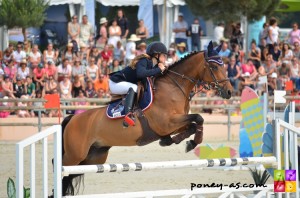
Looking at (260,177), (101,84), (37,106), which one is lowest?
(260,177)

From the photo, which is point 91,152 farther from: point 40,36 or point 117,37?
point 40,36

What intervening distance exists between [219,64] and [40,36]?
12637 mm

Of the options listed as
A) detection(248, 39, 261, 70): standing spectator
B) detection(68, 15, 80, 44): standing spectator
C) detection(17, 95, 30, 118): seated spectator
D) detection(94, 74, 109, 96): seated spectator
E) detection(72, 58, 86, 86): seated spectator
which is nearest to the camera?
detection(17, 95, 30, 118): seated spectator

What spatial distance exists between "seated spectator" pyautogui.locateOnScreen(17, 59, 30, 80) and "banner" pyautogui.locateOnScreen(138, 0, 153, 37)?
4540 mm

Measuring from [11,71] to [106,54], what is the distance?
8.25 feet

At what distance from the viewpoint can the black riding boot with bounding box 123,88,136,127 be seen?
342 inches

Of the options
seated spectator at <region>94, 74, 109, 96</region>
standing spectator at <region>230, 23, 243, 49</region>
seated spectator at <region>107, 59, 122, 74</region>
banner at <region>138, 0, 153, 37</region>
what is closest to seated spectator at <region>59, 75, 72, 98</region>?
seated spectator at <region>94, 74, 109, 96</region>

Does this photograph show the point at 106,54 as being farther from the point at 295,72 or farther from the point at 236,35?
the point at 295,72

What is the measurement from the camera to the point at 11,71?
55.8 feet

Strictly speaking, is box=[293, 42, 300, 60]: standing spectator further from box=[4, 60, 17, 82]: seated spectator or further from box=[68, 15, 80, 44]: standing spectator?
box=[4, 60, 17, 82]: seated spectator

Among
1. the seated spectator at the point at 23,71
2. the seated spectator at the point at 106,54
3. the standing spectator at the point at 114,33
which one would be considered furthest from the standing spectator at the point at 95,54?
the seated spectator at the point at 23,71

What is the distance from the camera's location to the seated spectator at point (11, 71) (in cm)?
1686

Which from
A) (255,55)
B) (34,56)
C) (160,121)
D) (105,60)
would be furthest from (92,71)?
(160,121)

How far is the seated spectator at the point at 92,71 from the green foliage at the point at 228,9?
3.71 metres
